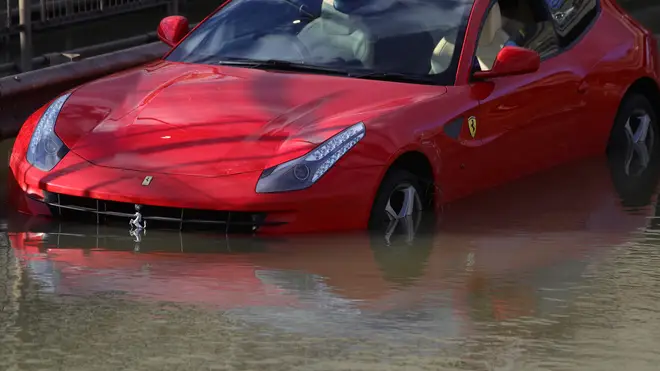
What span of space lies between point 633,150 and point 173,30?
3339mm

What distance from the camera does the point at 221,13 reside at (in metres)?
10.6

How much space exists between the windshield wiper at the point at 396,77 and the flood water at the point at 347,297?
2.45 ft

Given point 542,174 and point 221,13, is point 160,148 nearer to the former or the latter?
point 221,13

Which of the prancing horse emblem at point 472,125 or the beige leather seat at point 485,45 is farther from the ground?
the beige leather seat at point 485,45

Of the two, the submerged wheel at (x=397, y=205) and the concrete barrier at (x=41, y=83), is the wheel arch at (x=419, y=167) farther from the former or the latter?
the concrete barrier at (x=41, y=83)

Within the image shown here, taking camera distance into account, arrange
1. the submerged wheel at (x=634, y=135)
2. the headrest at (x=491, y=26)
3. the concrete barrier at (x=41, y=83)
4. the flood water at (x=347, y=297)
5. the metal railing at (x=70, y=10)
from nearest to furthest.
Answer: the flood water at (x=347, y=297)
the headrest at (x=491, y=26)
the concrete barrier at (x=41, y=83)
the submerged wheel at (x=634, y=135)
the metal railing at (x=70, y=10)

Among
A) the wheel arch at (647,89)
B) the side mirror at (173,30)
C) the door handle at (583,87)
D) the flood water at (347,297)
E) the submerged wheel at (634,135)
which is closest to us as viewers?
the flood water at (347,297)

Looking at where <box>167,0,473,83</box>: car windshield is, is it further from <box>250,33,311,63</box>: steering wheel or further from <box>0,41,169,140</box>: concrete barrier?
<box>0,41,169,140</box>: concrete barrier

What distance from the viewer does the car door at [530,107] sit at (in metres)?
9.81

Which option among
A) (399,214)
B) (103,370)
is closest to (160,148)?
(399,214)

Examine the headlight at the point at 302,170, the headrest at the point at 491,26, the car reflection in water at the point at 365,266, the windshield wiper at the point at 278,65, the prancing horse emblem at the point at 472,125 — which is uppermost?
the headrest at the point at 491,26

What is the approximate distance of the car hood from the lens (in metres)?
8.55

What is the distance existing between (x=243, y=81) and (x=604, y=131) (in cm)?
295

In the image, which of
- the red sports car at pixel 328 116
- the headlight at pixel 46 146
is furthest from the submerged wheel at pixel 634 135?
the headlight at pixel 46 146
